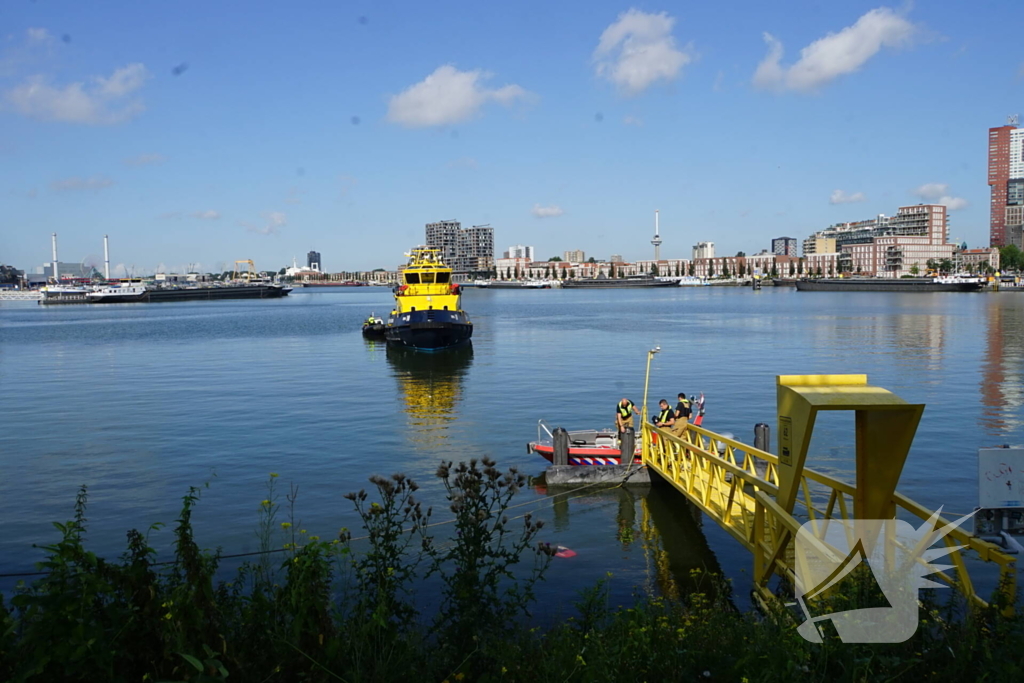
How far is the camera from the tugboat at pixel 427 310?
182 ft

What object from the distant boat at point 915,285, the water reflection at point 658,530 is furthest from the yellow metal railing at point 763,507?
the distant boat at point 915,285

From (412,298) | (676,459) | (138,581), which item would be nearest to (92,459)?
(676,459)

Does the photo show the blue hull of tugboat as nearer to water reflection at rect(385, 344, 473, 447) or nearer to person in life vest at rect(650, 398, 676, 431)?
water reflection at rect(385, 344, 473, 447)

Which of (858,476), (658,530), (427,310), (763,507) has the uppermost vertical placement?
(427,310)

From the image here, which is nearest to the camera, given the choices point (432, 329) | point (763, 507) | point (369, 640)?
point (369, 640)

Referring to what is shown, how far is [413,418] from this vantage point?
2975 cm

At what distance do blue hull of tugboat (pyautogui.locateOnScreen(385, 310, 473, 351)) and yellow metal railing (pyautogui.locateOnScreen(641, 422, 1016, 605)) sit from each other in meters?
36.6

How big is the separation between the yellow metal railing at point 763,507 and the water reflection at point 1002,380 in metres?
11.8

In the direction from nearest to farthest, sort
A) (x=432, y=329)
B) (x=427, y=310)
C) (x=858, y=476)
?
(x=858, y=476) → (x=432, y=329) → (x=427, y=310)

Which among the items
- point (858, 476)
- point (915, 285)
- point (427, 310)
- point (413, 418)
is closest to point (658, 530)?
point (858, 476)

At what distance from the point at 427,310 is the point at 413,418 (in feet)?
89.6

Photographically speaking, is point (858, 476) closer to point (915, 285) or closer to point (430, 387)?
point (430, 387)

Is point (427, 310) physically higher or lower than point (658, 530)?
higher

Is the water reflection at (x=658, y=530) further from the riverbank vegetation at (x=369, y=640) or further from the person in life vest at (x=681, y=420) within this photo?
the riverbank vegetation at (x=369, y=640)
